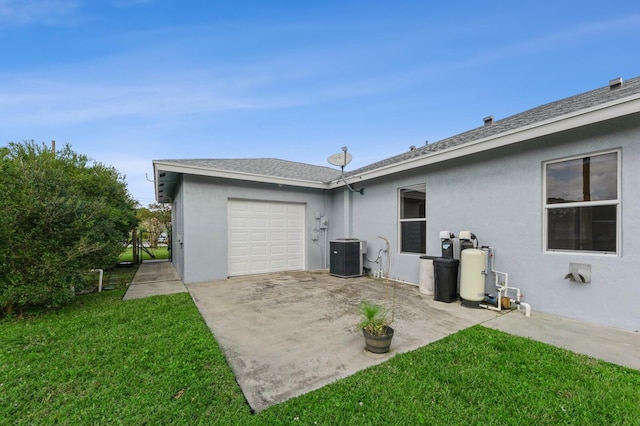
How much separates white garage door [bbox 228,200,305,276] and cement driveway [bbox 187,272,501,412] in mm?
1141

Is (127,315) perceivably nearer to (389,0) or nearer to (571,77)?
(389,0)

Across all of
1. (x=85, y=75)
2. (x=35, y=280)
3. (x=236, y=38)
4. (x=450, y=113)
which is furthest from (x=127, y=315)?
(x=450, y=113)

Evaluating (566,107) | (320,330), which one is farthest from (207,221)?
(566,107)

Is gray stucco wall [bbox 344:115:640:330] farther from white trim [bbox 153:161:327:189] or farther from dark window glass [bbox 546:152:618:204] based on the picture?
white trim [bbox 153:161:327:189]

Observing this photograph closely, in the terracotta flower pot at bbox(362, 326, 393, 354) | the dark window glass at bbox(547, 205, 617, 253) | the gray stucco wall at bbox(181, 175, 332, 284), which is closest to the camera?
the terracotta flower pot at bbox(362, 326, 393, 354)

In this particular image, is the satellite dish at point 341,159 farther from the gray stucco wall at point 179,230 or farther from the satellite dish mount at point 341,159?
the gray stucco wall at point 179,230

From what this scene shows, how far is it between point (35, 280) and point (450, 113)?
1126 cm

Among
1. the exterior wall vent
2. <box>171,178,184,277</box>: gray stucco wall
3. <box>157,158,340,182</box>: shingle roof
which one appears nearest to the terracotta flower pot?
<box>157,158,340,182</box>: shingle roof

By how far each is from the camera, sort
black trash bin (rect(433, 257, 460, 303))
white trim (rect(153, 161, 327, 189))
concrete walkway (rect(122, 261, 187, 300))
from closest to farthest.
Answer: black trash bin (rect(433, 257, 460, 303)) → concrete walkway (rect(122, 261, 187, 300)) → white trim (rect(153, 161, 327, 189))

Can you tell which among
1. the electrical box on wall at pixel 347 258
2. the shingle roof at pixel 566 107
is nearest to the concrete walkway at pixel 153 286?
the electrical box on wall at pixel 347 258

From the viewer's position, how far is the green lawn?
188 cm

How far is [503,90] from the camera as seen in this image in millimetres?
8016

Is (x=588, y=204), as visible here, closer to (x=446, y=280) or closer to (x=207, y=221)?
(x=446, y=280)

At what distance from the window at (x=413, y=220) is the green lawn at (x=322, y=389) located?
3278mm
